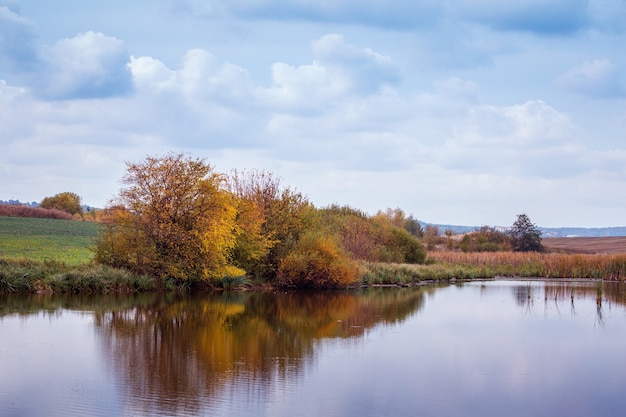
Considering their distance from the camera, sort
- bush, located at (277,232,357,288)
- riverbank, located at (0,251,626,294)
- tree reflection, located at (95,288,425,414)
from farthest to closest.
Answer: bush, located at (277,232,357,288) → riverbank, located at (0,251,626,294) → tree reflection, located at (95,288,425,414)

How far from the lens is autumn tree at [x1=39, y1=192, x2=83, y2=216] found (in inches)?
3344

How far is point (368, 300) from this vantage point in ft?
107

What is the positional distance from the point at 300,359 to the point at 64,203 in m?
75.6

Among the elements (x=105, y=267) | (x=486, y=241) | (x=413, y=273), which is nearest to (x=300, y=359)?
(x=105, y=267)

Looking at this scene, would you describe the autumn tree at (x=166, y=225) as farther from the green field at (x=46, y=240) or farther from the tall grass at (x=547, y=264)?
the tall grass at (x=547, y=264)

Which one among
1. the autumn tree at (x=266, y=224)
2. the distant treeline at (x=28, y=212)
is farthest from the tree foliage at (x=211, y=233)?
the distant treeline at (x=28, y=212)

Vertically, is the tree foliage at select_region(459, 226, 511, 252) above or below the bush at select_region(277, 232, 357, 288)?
above

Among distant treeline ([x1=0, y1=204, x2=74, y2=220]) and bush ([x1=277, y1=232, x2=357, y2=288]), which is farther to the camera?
distant treeline ([x1=0, y1=204, x2=74, y2=220])

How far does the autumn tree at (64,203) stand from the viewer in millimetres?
84938

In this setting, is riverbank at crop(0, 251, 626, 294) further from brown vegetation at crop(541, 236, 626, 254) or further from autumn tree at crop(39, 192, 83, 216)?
autumn tree at crop(39, 192, 83, 216)

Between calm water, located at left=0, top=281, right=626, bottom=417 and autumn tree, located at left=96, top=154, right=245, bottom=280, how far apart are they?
11.0ft

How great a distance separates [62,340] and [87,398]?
20.4 feet

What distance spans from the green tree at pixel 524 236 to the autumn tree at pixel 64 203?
50.8 meters

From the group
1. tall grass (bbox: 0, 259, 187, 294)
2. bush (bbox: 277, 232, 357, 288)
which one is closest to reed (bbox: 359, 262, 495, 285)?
bush (bbox: 277, 232, 357, 288)
